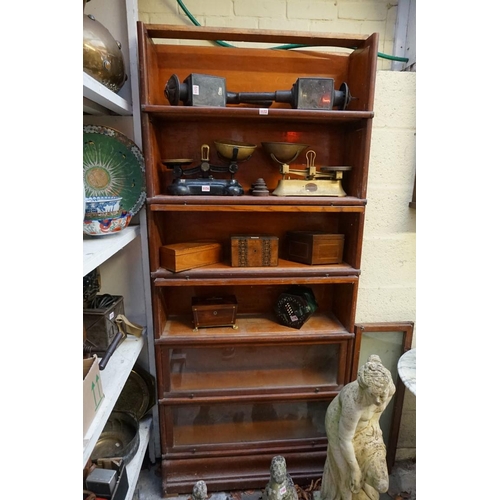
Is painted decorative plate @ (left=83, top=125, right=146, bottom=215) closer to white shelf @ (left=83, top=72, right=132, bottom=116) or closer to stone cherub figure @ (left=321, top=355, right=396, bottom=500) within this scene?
white shelf @ (left=83, top=72, right=132, bottom=116)

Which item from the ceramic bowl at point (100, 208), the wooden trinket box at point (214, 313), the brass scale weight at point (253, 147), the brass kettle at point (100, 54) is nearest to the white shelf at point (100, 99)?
the brass kettle at point (100, 54)

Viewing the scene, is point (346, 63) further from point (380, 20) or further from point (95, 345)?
point (95, 345)

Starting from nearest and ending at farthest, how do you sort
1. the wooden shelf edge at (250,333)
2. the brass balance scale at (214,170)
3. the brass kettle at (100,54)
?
1. the brass kettle at (100,54)
2. the brass balance scale at (214,170)
3. the wooden shelf edge at (250,333)

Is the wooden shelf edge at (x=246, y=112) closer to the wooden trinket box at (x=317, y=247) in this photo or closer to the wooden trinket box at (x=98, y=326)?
the wooden trinket box at (x=317, y=247)

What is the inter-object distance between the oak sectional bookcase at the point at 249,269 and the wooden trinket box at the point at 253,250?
0.03 meters

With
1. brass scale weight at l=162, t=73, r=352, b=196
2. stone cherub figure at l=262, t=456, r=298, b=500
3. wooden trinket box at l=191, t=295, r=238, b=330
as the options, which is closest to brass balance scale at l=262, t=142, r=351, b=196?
brass scale weight at l=162, t=73, r=352, b=196

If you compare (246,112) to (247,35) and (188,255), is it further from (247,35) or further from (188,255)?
(188,255)

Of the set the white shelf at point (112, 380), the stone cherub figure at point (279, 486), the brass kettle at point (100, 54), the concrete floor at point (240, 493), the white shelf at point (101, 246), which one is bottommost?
the concrete floor at point (240, 493)

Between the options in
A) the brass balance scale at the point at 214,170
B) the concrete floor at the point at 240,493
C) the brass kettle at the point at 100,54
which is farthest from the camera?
the concrete floor at the point at 240,493

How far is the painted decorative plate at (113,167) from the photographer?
1246 millimetres

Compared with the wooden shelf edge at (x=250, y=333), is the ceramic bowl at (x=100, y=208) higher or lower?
higher

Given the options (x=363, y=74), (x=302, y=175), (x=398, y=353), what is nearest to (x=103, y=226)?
(x=302, y=175)

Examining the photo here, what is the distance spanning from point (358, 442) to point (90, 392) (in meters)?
0.92

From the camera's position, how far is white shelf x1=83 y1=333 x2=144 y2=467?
2.83 feet
